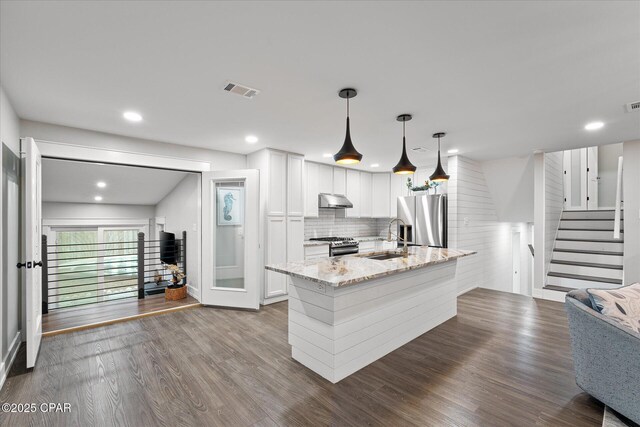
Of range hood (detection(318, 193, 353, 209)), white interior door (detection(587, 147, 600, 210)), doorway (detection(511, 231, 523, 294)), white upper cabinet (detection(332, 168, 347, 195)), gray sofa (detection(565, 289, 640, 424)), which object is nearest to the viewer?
gray sofa (detection(565, 289, 640, 424))

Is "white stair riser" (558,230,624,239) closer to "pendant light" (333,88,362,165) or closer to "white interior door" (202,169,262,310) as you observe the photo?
"pendant light" (333,88,362,165)

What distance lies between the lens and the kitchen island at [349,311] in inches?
95.1

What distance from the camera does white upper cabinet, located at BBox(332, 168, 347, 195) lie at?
6121mm

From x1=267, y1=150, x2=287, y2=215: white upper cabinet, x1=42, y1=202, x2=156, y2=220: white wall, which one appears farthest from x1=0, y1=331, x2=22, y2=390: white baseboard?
x1=42, y1=202, x2=156, y2=220: white wall

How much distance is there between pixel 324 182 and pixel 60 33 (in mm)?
4500

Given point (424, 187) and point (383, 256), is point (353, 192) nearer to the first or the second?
point (424, 187)

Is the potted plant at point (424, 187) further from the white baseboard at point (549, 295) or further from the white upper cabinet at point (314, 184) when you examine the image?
the white baseboard at point (549, 295)

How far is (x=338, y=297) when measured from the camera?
7.95 ft

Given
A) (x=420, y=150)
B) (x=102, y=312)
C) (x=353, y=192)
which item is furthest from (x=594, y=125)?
(x=102, y=312)

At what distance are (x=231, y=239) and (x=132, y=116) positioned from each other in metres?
2.18

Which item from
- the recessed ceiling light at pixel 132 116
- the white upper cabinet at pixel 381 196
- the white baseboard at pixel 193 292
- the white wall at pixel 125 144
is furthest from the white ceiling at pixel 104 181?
the white upper cabinet at pixel 381 196

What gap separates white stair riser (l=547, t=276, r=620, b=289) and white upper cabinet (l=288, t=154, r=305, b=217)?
4564 mm

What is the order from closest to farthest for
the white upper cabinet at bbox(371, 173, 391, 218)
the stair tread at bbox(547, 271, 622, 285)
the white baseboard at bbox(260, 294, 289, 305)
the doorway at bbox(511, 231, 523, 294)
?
the stair tread at bbox(547, 271, 622, 285), the white baseboard at bbox(260, 294, 289, 305), the white upper cabinet at bbox(371, 173, 391, 218), the doorway at bbox(511, 231, 523, 294)

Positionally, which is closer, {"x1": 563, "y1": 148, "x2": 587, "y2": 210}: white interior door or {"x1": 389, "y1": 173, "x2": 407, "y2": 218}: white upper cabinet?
{"x1": 563, "y1": 148, "x2": 587, "y2": 210}: white interior door
